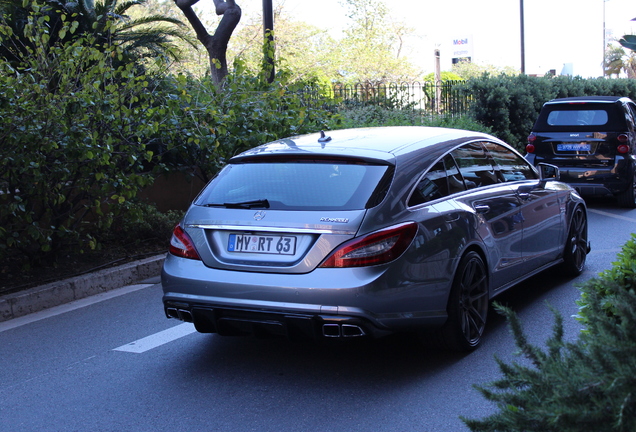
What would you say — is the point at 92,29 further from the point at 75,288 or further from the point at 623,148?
the point at 623,148

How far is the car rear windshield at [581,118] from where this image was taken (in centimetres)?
1178

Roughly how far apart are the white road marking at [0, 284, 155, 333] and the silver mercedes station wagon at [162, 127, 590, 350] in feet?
7.13

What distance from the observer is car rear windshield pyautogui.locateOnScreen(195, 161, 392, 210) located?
444cm

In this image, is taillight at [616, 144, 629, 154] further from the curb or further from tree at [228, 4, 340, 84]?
tree at [228, 4, 340, 84]

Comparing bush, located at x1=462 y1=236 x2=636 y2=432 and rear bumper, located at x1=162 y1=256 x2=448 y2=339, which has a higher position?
bush, located at x1=462 y1=236 x2=636 y2=432

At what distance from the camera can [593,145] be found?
1181 centimetres

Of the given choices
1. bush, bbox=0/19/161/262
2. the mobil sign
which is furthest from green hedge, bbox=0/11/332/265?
the mobil sign

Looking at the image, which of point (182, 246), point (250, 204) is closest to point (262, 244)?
point (250, 204)

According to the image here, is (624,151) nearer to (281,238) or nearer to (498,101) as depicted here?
(498,101)

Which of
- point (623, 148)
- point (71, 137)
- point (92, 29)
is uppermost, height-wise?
point (92, 29)

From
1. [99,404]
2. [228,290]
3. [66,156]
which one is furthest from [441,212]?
[66,156]

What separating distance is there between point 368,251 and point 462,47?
215ft

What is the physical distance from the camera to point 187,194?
1099 centimetres

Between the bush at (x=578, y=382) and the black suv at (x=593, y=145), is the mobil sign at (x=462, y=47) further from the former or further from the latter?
the bush at (x=578, y=382)
